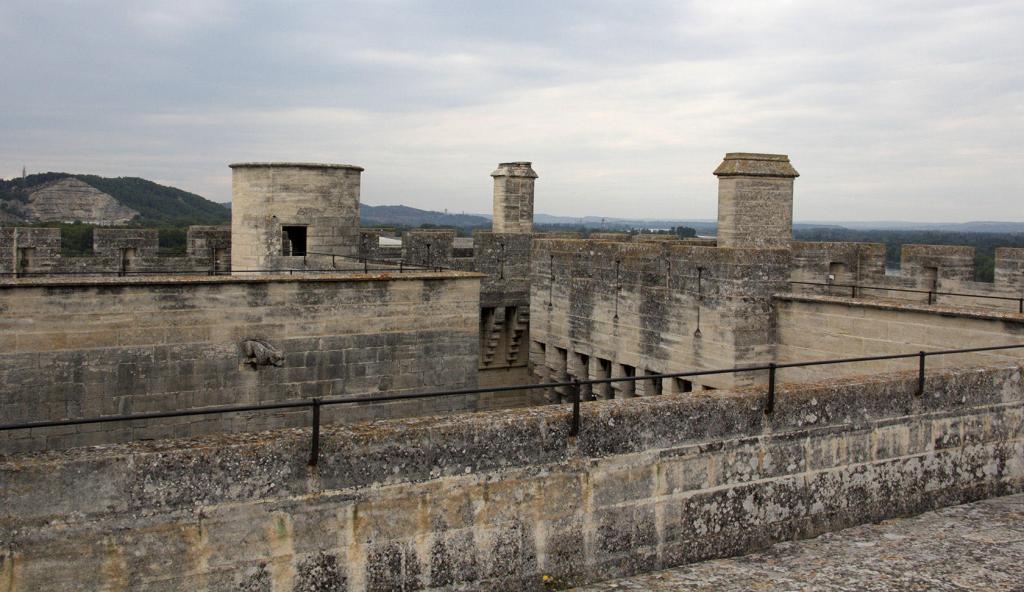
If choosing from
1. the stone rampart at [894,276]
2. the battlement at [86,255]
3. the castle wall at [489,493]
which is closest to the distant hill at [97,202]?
the battlement at [86,255]

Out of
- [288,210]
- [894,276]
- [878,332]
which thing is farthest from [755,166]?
[288,210]

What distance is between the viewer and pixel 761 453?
698 cm

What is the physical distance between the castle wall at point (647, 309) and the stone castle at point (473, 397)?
51 millimetres

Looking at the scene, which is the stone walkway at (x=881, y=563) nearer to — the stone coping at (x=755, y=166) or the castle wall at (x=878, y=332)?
the castle wall at (x=878, y=332)

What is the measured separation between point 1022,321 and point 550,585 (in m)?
8.42

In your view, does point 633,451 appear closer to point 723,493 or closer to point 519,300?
point 723,493

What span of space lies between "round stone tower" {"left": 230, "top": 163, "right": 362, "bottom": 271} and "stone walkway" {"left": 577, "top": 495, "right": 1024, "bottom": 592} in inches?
540

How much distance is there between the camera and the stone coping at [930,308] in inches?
470

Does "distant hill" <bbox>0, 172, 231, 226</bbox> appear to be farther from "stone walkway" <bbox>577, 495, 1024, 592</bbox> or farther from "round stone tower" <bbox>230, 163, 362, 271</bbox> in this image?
"stone walkway" <bbox>577, 495, 1024, 592</bbox>

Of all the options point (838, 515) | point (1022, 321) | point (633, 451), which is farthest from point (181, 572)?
point (1022, 321)

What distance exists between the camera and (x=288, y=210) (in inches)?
741

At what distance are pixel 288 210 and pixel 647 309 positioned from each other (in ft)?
24.6

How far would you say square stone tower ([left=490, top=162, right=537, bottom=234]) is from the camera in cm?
2147

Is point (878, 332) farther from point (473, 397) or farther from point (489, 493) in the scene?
point (489, 493)
